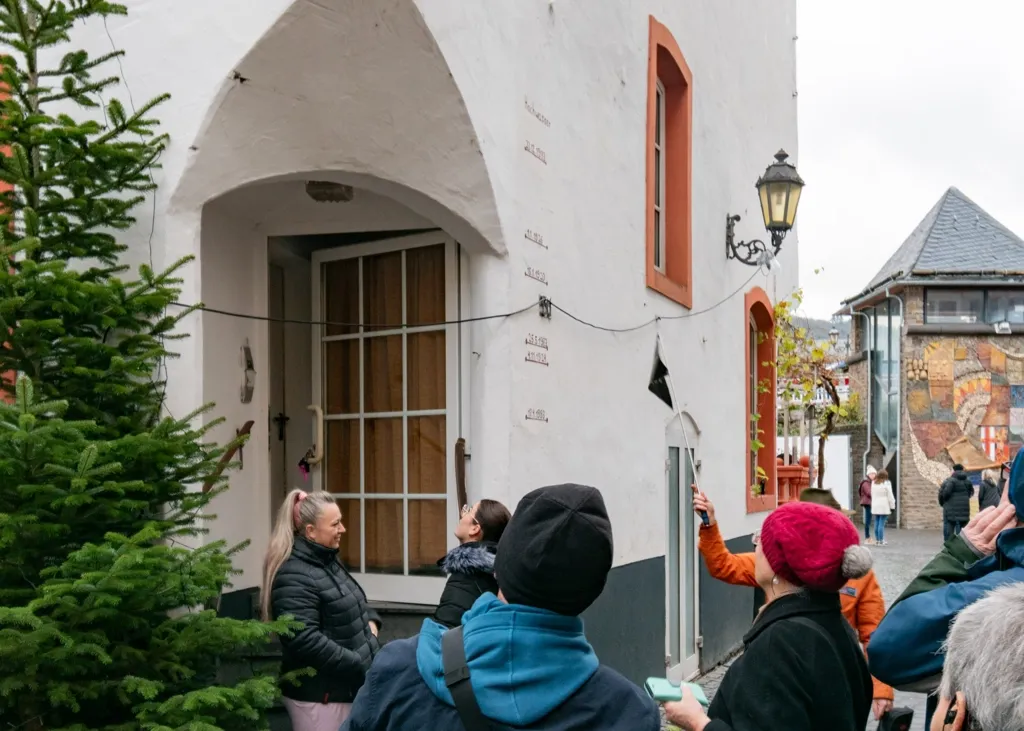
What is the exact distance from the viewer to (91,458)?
336cm

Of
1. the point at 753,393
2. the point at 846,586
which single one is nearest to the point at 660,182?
the point at 753,393

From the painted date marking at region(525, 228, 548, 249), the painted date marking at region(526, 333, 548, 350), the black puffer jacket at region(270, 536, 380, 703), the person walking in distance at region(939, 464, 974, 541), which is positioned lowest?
the person walking in distance at region(939, 464, 974, 541)

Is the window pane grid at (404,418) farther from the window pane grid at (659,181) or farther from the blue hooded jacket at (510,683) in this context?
the blue hooded jacket at (510,683)

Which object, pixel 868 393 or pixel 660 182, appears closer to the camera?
pixel 660 182

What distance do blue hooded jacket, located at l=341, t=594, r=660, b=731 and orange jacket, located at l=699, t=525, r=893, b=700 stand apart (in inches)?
103

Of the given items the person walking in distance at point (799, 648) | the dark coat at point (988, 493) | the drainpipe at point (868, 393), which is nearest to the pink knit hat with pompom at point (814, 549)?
the person walking in distance at point (799, 648)

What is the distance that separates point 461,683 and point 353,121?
12.4 feet

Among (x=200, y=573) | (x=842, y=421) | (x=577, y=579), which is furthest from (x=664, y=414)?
(x=842, y=421)

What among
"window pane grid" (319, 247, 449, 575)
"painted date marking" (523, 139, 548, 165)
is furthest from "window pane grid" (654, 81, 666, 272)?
"window pane grid" (319, 247, 449, 575)

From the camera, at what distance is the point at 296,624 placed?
425 cm

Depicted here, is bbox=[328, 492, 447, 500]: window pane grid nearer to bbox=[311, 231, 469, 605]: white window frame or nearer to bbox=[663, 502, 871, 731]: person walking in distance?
bbox=[311, 231, 469, 605]: white window frame

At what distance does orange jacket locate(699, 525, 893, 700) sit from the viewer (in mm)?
4695

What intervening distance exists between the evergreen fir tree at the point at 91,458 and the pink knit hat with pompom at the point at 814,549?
1849mm

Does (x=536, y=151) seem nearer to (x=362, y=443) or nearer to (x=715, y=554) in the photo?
(x=362, y=443)
